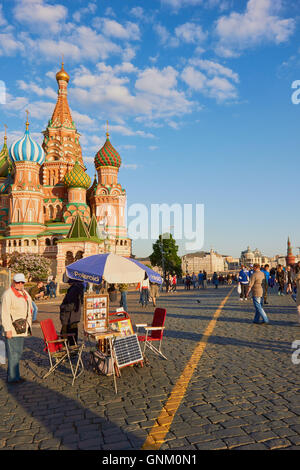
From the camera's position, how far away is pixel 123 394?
5.20 metres

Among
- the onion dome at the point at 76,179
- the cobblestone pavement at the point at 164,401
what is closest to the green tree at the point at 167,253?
the onion dome at the point at 76,179

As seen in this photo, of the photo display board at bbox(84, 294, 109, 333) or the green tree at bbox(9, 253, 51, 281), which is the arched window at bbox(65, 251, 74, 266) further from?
the photo display board at bbox(84, 294, 109, 333)

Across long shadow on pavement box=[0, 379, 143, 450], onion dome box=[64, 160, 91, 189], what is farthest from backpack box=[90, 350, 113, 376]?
onion dome box=[64, 160, 91, 189]

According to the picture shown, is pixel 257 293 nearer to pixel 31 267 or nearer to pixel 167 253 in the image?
pixel 31 267

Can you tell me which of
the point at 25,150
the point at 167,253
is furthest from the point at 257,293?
the point at 167,253

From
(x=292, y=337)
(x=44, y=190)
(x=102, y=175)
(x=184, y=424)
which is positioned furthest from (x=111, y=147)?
(x=184, y=424)

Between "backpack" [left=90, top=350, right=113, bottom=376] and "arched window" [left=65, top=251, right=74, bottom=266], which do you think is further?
"arched window" [left=65, top=251, right=74, bottom=266]

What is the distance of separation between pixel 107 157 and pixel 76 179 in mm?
8158

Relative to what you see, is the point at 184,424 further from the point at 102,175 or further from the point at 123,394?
the point at 102,175

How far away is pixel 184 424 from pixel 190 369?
227 cm

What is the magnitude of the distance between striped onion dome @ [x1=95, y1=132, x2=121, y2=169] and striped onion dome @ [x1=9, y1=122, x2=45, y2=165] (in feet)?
34.5

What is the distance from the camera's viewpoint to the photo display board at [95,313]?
6871 millimetres

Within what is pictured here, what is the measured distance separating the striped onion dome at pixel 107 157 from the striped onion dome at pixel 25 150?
10511mm

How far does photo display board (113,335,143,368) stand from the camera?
6051 millimetres
